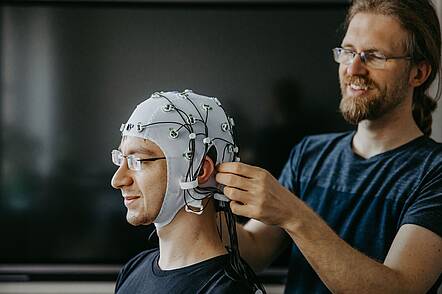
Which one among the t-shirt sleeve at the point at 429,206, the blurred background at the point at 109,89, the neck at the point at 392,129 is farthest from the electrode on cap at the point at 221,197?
the blurred background at the point at 109,89

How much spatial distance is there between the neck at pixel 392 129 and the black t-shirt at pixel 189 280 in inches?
26.4

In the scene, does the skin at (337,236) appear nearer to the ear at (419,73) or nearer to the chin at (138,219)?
the ear at (419,73)

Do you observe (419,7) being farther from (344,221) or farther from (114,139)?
(114,139)

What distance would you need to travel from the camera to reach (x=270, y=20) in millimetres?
3135

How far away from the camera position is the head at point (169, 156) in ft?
5.59

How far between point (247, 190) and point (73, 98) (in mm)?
1648

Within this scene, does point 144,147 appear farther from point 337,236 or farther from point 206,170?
point 337,236

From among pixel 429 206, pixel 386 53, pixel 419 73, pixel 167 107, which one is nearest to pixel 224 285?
pixel 167 107

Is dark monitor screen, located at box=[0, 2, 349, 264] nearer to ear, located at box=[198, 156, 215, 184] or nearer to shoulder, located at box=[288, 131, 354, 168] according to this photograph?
shoulder, located at box=[288, 131, 354, 168]

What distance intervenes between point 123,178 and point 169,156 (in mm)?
117

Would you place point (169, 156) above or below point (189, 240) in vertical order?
above

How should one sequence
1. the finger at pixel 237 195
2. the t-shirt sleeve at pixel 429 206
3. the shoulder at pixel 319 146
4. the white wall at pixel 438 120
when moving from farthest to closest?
1. the white wall at pixel 438 120
2. the shoulder at pixel 319 146
3. the t-shirt sleeve at pixel 429 206
4. the finger at pixel 237 195

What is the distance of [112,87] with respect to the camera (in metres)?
3.15

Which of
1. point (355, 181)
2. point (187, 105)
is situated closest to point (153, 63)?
point (355, 181)
